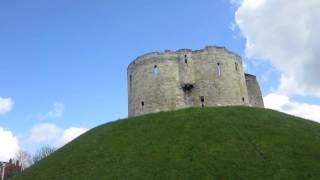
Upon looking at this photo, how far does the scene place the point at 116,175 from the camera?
2767 cm

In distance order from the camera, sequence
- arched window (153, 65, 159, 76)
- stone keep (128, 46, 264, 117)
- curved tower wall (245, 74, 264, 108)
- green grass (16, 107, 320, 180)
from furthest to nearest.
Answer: curved tower wall (245, 74, 264, 108) < arched window (153, 65, 159, 76) < stone keep (128, 46, 264, 117) < green grass (16, 107, 320, 180)

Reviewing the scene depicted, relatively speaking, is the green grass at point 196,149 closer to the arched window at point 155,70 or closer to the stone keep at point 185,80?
the stone keep at point 185,80

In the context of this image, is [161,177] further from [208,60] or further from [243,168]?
[208,60]

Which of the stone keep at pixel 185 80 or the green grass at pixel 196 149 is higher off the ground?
the stone keep at pixel 185 80

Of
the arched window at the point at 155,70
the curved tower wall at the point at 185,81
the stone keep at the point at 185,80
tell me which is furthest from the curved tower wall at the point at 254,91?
the arched window at the point at 155,70

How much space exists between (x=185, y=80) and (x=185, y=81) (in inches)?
5.2

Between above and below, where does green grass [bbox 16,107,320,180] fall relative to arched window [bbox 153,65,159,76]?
below

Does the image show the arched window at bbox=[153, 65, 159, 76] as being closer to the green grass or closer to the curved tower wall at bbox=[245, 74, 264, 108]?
the green grass

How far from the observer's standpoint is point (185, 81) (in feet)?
153

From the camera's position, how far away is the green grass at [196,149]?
89.3 feet

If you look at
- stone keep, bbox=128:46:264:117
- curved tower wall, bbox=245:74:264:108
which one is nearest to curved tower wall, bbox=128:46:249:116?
stone keep, bbox=128:46:264:117

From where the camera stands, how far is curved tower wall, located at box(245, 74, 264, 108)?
174 ft

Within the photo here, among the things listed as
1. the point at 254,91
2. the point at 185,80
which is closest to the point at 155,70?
the point at 185,80

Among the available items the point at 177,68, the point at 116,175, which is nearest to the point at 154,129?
the point at 116,175
